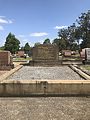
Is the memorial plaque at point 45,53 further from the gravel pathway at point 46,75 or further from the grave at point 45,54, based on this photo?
the gravel pathway at point 46,75

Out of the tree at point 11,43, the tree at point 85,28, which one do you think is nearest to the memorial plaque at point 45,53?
the tree at point 85,28

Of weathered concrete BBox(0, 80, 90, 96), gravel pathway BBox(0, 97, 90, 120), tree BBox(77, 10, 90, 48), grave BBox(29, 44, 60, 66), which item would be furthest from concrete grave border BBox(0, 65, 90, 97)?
tree BBox(77, 10, 90, 48)

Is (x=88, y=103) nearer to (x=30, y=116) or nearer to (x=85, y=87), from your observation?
(x=85, y=87)

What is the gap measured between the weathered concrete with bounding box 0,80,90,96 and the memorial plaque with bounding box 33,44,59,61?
14113 mm

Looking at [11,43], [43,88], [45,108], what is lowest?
[45,108]

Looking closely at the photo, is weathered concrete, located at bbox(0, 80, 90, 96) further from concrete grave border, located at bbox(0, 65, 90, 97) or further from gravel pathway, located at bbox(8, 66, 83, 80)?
gravel pathway, located at bbox(8, 66, 83, 80)

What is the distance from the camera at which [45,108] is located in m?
6.36

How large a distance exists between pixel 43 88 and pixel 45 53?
1433cm

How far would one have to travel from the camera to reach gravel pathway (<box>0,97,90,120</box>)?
5676 mm

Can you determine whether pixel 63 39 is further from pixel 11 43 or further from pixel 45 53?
pixel 45 53

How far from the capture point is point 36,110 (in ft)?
20.3

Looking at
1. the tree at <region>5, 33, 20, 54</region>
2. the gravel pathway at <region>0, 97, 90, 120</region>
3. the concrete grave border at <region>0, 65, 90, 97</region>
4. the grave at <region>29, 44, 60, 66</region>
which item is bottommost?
the gravel pathway at <region>0, 97, 90, 120</region>

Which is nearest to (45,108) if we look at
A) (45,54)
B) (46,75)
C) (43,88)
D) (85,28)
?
(43,88)

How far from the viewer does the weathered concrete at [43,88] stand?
25.9 feet
